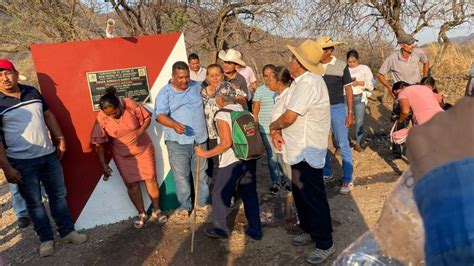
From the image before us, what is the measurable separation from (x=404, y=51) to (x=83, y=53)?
4.60 m

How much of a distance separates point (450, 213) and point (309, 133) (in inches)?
99.0

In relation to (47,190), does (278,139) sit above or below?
above

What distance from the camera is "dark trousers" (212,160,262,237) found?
3.83 meters

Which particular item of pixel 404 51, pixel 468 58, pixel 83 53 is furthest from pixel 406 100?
pixel 468 58

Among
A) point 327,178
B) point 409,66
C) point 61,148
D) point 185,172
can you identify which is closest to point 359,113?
point 409,66

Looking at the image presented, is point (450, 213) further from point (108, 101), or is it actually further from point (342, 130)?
point (342, 130)

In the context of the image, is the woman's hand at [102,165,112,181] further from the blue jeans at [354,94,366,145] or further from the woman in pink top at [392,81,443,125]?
the blue jeans at [354,94,366,145]

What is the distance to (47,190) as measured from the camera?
424cm

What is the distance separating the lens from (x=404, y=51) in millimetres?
6066

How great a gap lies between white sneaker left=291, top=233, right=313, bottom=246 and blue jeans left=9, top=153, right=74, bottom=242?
8.13 ft

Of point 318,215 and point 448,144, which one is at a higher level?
point 448,144

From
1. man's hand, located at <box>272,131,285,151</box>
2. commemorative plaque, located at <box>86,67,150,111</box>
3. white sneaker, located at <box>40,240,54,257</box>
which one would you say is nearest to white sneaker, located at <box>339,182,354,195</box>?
man's hand, located at <box>272,131,285,151</box>

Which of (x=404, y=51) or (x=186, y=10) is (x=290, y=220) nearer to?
(x=404, y=51)

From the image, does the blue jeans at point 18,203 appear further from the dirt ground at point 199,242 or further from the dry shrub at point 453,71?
A: the dry shrub at point 453,71
